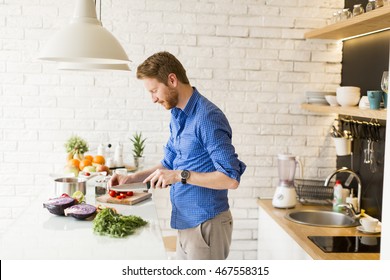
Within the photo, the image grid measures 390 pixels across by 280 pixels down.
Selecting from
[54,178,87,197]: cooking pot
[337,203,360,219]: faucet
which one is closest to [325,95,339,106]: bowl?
[337,203,360,219]: faucet

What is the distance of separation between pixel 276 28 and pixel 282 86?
1.51 ft

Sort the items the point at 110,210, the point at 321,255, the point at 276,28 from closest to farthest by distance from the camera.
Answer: the point at 110,210, the point at 321,255, the point at 276,28

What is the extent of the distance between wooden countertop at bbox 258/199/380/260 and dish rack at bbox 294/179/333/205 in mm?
68

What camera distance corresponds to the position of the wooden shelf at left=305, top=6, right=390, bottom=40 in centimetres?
293

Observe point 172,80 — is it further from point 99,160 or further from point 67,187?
point 99,160

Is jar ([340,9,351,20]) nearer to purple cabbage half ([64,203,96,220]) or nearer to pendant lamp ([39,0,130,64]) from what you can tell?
pendant lamp ([39,0,130,64])

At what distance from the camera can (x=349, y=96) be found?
3562 mm

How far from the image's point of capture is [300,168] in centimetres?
406

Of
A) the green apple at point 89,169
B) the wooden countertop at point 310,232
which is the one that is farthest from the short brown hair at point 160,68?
the wooden countertop at point 310,232

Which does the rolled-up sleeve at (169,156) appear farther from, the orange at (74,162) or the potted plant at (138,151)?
the potted plant at (138,151)

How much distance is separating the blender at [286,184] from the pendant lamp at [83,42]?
183 cm

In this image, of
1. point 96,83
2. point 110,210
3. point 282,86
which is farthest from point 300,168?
point 110,210

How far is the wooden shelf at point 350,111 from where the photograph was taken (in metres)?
3.03

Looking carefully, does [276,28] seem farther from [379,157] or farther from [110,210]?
[110,210]
